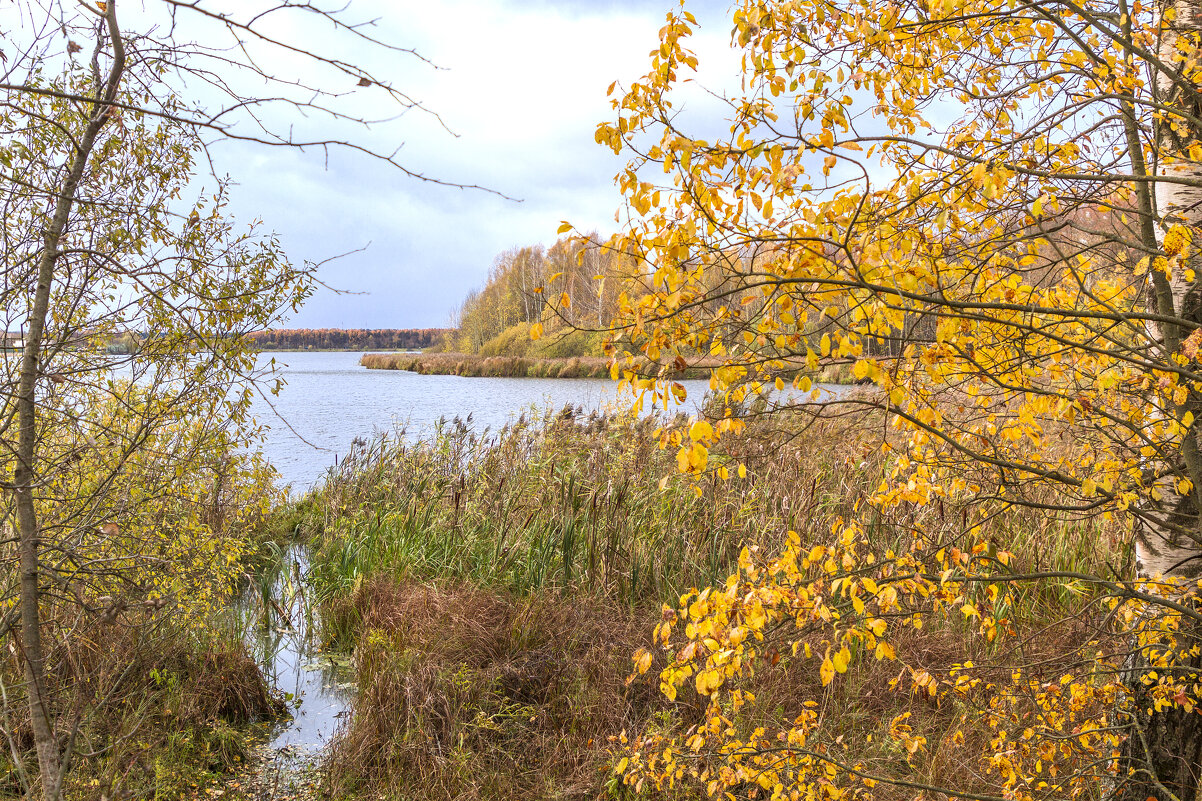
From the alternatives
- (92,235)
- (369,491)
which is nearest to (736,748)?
(92,235)

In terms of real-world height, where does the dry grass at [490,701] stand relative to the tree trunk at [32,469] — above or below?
below

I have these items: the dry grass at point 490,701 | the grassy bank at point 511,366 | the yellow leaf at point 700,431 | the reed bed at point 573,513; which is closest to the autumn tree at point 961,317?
the yellow leaf at point 700,431

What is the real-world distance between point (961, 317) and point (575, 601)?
3420 millimetres

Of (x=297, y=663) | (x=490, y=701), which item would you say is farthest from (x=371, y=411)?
(x=490, y=701)

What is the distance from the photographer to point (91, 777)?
3.27 m

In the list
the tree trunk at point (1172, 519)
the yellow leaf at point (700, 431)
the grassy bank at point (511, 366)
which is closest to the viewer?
the yellow leaf at point (700, 431)

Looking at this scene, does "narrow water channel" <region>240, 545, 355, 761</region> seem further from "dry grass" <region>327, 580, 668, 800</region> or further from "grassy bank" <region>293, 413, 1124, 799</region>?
"dry grass" <region>327, 580, 668, 800</region>

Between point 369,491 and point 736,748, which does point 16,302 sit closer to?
point 736,748

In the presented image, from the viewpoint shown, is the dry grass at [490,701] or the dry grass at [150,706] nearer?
the dry grass at [150,706]

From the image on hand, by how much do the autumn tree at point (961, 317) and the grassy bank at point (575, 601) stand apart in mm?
368

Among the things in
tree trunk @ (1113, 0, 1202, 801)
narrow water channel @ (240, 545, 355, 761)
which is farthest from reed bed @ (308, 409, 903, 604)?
tree trunk @ (1113, 0, 1202, 801)

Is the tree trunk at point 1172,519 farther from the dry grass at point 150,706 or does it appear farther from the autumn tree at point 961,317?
the dry grass at point 150,706

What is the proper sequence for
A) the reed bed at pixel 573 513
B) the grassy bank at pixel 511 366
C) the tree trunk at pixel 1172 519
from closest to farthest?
the tree trunk at pixel 1172 519
the reed bed at pixel 573 513
the grassy bank at pixel 511 366

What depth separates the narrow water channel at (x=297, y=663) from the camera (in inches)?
172
